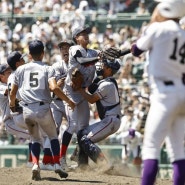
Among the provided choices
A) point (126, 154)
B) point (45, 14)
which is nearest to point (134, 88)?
point (126, 154)

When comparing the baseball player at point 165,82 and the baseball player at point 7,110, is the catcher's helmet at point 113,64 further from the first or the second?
the baseball player at point 165,82

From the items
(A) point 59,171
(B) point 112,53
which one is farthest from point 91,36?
(B) point 112,53

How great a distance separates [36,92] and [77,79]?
1.00m

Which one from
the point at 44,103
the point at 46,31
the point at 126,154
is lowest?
the point at 126,154

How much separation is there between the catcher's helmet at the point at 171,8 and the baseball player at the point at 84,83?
316cm

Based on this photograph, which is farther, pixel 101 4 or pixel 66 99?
pixel 101 4

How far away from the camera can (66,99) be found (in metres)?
10.5

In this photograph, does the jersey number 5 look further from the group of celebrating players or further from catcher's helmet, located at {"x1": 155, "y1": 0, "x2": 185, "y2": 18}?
catcher's helmet, located at {"x1": 155, "y1": 0, "x2": 185, "y2": 18}

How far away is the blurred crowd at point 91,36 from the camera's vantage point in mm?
17905

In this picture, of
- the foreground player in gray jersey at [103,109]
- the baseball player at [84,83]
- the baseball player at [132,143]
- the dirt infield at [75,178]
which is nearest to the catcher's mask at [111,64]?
the foreground player in gray jersey at [103,109]

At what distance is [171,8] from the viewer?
774cm

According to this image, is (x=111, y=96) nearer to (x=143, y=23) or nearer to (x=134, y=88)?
(x=134, y=88)

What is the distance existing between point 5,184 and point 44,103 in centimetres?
117

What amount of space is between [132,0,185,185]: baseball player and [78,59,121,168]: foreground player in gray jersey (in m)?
3.42
